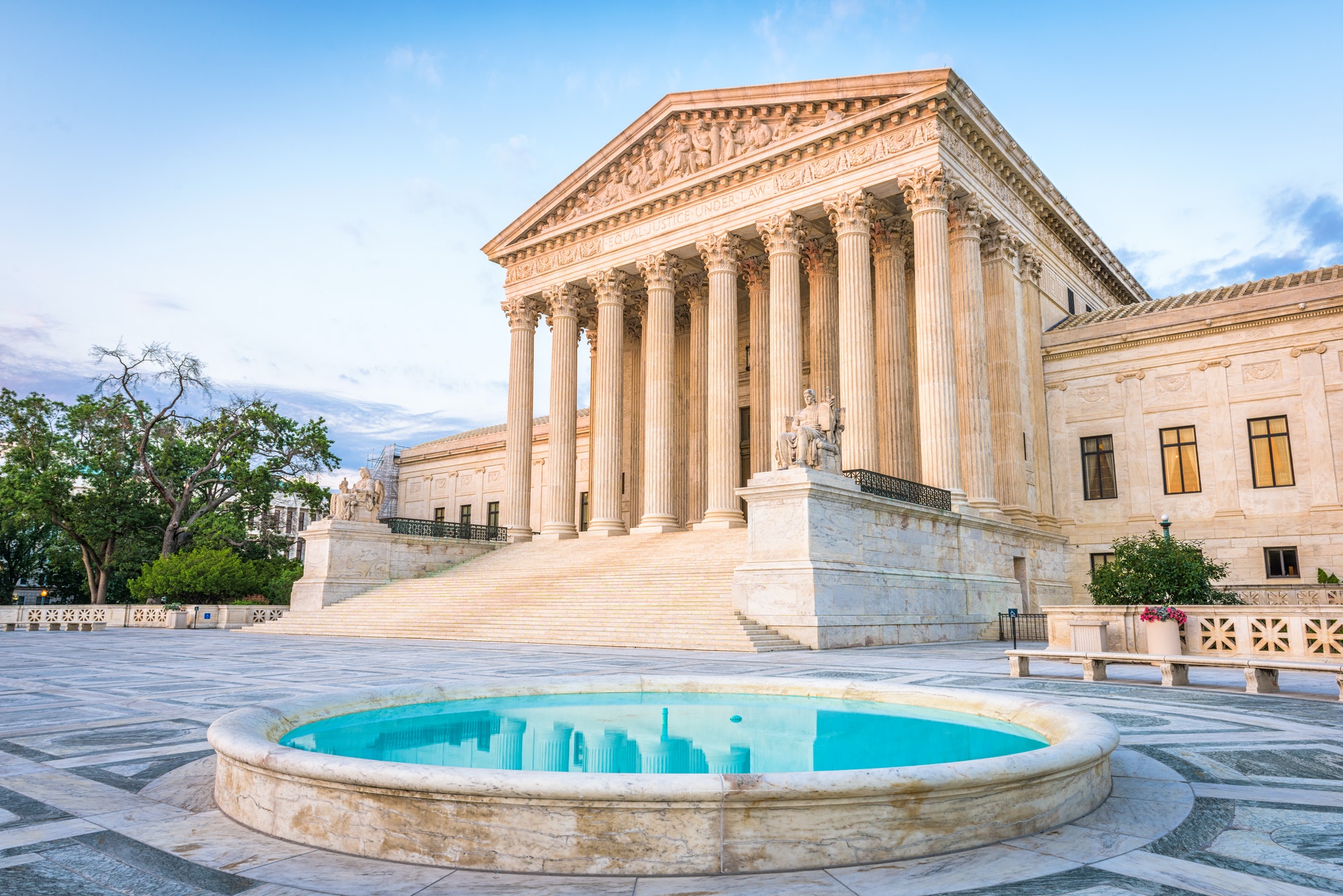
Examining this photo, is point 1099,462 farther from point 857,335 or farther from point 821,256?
point 821,256

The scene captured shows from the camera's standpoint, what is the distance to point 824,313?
34.0 m

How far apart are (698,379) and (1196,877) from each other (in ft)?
113

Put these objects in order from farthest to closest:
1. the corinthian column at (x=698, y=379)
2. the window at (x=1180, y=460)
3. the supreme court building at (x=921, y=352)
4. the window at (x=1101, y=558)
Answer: the corinthian column at (x=698, y=379), the window at (x=1101, y=558), the window at (x=1180, y=460), the supreme court building at (x=921, y=352)

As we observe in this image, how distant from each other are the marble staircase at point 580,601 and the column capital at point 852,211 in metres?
10.5

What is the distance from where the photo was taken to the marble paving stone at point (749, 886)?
3717mm

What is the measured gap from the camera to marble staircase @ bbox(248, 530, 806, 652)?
67.8ft

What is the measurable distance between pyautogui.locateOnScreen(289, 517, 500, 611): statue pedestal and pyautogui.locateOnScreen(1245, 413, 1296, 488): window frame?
29.6 m

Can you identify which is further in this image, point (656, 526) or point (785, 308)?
point (656, 526)

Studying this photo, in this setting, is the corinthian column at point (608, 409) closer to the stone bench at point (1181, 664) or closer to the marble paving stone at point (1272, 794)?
the stone bench at point (1181, 664)

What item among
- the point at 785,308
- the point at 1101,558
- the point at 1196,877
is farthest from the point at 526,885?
the point at 1101,558

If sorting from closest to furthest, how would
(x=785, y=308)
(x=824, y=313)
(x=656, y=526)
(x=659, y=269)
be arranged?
(x=785, y=308), (x=656, y=526), (x=824, y=313), (x=659, y=269)

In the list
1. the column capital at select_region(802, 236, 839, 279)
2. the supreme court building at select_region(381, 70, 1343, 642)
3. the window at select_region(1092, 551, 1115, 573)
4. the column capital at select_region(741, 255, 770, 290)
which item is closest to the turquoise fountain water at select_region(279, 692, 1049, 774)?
the supreme court building at select_region(381, 70, 1343, 642)

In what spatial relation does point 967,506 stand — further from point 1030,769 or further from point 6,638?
point 6,638

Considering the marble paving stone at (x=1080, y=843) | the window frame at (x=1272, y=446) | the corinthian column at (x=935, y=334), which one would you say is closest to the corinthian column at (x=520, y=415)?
the corinthian column at (x=935, y=334)
